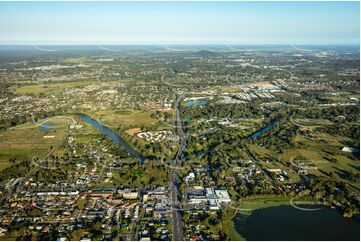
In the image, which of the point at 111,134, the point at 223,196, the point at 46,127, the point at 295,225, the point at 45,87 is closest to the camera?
the point at 295,225

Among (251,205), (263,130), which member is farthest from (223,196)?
(263,130)

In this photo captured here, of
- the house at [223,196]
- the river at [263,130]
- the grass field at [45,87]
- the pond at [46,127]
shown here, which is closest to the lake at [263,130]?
the river at [263,130]

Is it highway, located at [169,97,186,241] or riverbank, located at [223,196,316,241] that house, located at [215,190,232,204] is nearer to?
riverbank, located at [223,196,316,241]

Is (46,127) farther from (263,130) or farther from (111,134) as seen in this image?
(263,130)

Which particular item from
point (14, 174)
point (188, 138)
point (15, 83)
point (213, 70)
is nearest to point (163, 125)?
point (188, 138)

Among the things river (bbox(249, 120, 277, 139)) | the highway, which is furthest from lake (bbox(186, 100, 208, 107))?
the highway

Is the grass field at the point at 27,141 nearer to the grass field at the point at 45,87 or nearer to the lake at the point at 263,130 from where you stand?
the lake at the point at 263,130
